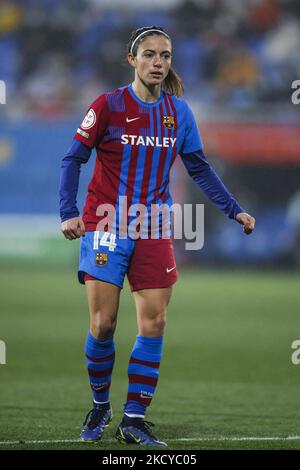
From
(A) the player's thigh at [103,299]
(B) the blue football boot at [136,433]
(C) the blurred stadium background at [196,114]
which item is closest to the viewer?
(B) the blue football boot at [136,433]

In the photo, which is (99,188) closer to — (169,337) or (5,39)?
(169,337)

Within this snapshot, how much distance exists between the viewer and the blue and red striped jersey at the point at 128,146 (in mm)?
5312

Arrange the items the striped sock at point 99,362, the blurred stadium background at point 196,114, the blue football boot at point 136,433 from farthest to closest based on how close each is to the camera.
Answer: the blurred stadium background at point 196,114
the striped sock at point 99,362
the blue football boot at point 136,433

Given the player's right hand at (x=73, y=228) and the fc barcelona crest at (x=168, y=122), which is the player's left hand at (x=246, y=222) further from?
the player's right hand at (x=73, y=228)

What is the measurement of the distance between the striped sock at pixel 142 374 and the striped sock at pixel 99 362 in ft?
A: 0.51

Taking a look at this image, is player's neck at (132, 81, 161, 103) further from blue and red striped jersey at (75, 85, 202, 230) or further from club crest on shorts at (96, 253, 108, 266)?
club crest on shorts at (96, 253, 108, 266)

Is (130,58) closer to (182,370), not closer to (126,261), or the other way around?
(126,261)

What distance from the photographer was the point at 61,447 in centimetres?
497

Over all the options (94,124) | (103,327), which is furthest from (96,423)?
(94,124)

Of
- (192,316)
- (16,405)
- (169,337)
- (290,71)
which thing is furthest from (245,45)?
(16,405)

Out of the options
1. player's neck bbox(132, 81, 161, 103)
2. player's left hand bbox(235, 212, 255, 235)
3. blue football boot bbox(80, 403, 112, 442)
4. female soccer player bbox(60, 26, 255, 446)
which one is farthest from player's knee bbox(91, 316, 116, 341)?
player's neck bbox(132, 81, 161, 103)

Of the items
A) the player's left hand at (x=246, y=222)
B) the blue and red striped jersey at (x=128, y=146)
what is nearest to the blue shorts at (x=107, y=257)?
the blue and red striped jersey at (x=128, y=146)

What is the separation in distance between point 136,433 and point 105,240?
102 cm

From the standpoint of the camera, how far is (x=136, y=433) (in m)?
5.16
